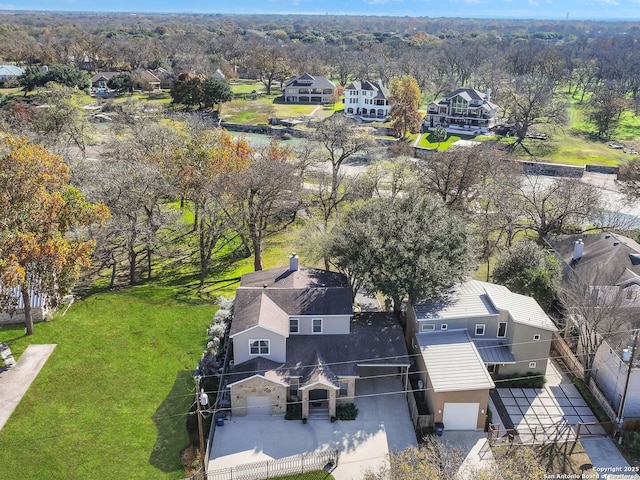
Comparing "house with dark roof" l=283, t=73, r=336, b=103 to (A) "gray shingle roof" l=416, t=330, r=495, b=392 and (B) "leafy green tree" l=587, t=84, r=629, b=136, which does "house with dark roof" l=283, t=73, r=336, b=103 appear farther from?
(A) "gray shingle roof" l=416, t=330, r=495, b=392

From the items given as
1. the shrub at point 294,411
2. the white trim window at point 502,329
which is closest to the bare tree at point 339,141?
the white trim window at point 502,329

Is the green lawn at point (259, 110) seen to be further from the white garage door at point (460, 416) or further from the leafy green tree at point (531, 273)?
the white garage door at point (460, 416)

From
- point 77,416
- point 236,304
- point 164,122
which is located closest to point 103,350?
point 77,416

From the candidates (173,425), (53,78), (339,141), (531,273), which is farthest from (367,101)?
Answer: (173,425)

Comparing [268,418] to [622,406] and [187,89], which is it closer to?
[622,406]

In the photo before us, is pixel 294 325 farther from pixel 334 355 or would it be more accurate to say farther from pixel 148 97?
pixel 148 97

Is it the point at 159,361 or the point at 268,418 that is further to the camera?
the point at 159,361
